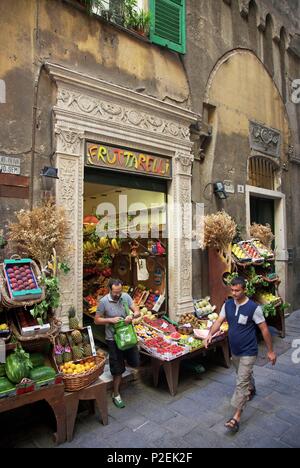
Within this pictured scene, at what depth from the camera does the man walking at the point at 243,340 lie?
3.69m

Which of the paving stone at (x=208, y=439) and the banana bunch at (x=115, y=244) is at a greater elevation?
the banana bunch at (x=115, y=244)

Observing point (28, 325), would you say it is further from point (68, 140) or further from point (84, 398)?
point (68, 140)

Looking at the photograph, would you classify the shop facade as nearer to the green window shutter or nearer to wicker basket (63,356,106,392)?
wicker basket (63,356,106,392)

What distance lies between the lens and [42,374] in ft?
11.0

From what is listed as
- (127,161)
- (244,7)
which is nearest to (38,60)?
(127,161)

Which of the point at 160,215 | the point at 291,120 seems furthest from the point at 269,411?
the point at 291,120

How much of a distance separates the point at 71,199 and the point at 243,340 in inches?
125

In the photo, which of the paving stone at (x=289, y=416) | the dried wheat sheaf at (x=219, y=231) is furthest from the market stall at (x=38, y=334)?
the dried wheat sheaf at (x=219, y=231)

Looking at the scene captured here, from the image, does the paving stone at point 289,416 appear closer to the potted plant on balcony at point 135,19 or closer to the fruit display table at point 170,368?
the fruit display table at point 170,368

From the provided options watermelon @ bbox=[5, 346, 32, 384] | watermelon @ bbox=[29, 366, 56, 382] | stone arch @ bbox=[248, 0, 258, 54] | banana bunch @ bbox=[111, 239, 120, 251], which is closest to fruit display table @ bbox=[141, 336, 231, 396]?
watermelon @ bbox=[29, 366, 56, 382]

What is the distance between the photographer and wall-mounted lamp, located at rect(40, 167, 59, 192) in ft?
14.8

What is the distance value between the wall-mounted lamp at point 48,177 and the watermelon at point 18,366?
2356 millimetres

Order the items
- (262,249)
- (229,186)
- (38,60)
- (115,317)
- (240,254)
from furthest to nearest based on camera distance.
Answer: (229,186) → (262,249) → (240,254) → (38,60) → (115,317)

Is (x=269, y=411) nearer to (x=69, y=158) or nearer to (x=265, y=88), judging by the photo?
(x=69, y=158)
